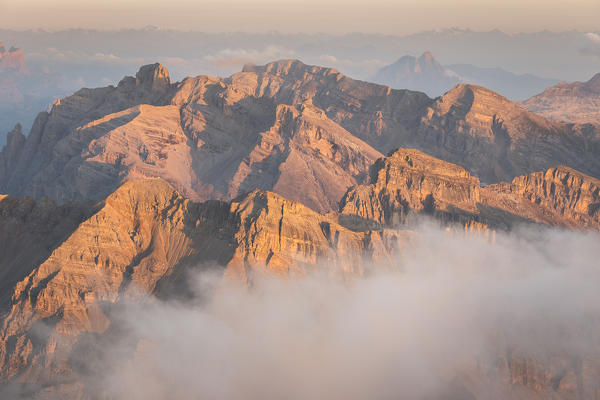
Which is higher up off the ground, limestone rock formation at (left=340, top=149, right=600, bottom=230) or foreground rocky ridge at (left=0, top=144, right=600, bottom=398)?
limestone rock formation at (left=340, top=149, right=600, bottom=230)

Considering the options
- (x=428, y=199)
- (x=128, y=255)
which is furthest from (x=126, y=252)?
(x=428, y=199)

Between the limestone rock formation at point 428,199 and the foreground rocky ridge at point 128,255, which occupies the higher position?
the limestone rock formation at point 428,199

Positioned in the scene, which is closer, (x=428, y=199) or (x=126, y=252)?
(x=126, y=252)

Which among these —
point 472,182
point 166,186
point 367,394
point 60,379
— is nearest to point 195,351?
point 60,379

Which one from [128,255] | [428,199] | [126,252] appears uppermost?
[428,199]

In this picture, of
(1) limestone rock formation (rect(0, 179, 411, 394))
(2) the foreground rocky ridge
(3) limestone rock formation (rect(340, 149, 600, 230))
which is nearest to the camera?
(2) the foreground rocky ridge

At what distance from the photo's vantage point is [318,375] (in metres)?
99.6

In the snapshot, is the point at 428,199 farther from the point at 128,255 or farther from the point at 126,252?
the point at 126,252

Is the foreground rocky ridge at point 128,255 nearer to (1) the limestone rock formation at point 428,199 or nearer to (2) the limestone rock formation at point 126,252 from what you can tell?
(2) the limestone rock formation at point 126,252

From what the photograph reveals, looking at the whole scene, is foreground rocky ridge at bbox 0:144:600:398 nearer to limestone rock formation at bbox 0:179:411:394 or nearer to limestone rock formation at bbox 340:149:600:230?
limestone rock formation at bbox 0:179:411:394

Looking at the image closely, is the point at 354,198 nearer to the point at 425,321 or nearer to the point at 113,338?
the point at 425,321

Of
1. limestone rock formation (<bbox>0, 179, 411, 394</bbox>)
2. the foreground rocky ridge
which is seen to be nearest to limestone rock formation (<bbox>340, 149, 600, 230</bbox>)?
limestone rock formation (<bbox>0, 179, 411, 394</bbox>)

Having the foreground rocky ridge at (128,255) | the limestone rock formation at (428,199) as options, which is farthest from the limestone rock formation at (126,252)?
the limestone rock formation at (428,199)

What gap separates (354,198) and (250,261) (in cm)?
5483
